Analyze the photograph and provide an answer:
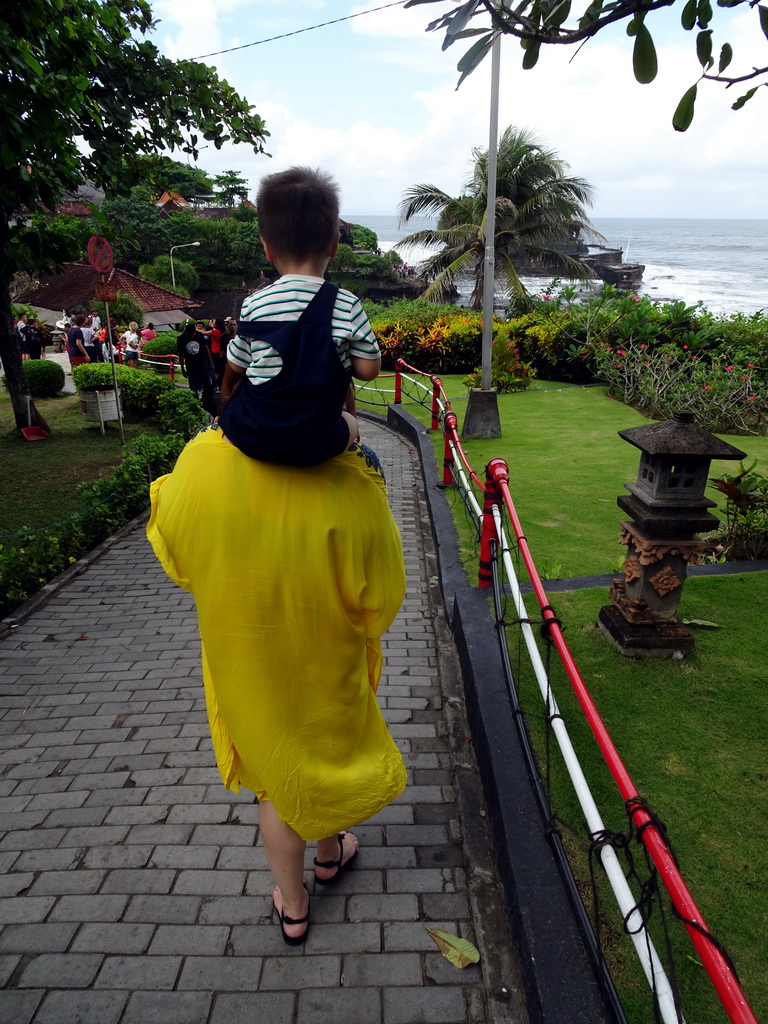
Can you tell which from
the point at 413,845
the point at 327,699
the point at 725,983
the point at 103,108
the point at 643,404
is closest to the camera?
the point at 725,983

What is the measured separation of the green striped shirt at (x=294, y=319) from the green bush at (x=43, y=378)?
46.5 feet

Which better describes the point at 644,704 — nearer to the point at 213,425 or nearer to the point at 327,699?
the point at 327,699

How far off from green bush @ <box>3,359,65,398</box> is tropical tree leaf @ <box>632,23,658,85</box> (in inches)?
558

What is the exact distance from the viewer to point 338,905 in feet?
7.84

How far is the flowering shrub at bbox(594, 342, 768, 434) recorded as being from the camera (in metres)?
10.2

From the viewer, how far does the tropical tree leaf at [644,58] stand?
2.15 metres

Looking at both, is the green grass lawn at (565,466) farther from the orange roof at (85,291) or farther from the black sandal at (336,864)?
the orange roof at (85,291)

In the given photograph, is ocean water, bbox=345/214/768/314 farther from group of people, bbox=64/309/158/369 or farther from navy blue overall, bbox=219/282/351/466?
navy blue overall, bbox=219/282/351/466

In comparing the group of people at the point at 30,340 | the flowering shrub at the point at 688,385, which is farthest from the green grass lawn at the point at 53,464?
the flowering shrub at the point at 688,385

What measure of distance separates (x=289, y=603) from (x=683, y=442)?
243 centimetres

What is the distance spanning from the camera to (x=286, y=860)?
6.82 ft

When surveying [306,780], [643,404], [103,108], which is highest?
[103,108]

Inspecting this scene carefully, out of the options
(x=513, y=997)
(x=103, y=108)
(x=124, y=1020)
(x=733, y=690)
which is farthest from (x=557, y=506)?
(x=103, y=108)

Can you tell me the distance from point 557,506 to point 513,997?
4.95 metres
